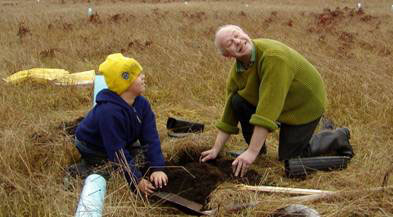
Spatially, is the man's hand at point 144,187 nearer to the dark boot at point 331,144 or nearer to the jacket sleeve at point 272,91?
the jacket sleeve at point 272,91

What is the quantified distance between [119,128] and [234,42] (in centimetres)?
90

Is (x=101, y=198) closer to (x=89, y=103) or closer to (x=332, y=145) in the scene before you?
(x=332, y=145)

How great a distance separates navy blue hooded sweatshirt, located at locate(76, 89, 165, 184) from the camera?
2.77 meters

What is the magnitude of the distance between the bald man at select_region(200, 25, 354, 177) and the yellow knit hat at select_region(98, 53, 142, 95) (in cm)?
57

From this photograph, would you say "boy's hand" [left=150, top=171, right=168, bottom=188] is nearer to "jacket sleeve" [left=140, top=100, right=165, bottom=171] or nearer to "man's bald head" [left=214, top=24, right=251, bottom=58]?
"jacket sleeve" [left=140, top=100, right=165, bottom=171]

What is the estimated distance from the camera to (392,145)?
3453 millimetres

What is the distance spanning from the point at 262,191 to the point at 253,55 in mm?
854

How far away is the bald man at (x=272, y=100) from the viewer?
277cm

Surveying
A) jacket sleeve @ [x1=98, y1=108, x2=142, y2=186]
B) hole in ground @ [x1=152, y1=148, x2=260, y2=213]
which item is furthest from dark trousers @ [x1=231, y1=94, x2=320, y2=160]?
jacket sleeve @ [x1=98, y1=108, x2=142, y2=186]

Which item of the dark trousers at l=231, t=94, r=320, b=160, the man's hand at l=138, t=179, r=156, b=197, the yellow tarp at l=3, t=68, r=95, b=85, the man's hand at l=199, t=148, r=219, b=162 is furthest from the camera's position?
the yellow tarp at l=3, t=68, r=95, b=85

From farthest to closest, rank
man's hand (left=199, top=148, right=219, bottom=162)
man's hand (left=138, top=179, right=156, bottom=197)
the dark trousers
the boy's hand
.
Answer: man's hand (left=199, top=148, right=219, bottom=162) → the dark trousers → the boy's hand → man's hand (left=138, top=179, right=156, bottom=197)

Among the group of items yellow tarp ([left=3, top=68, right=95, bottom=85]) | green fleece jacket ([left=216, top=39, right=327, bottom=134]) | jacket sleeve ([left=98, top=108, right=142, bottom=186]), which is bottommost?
yellow tarp ([left=3, top=68, right=95, bottom=85])

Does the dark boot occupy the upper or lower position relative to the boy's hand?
upper

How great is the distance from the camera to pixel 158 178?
2.82 metres
